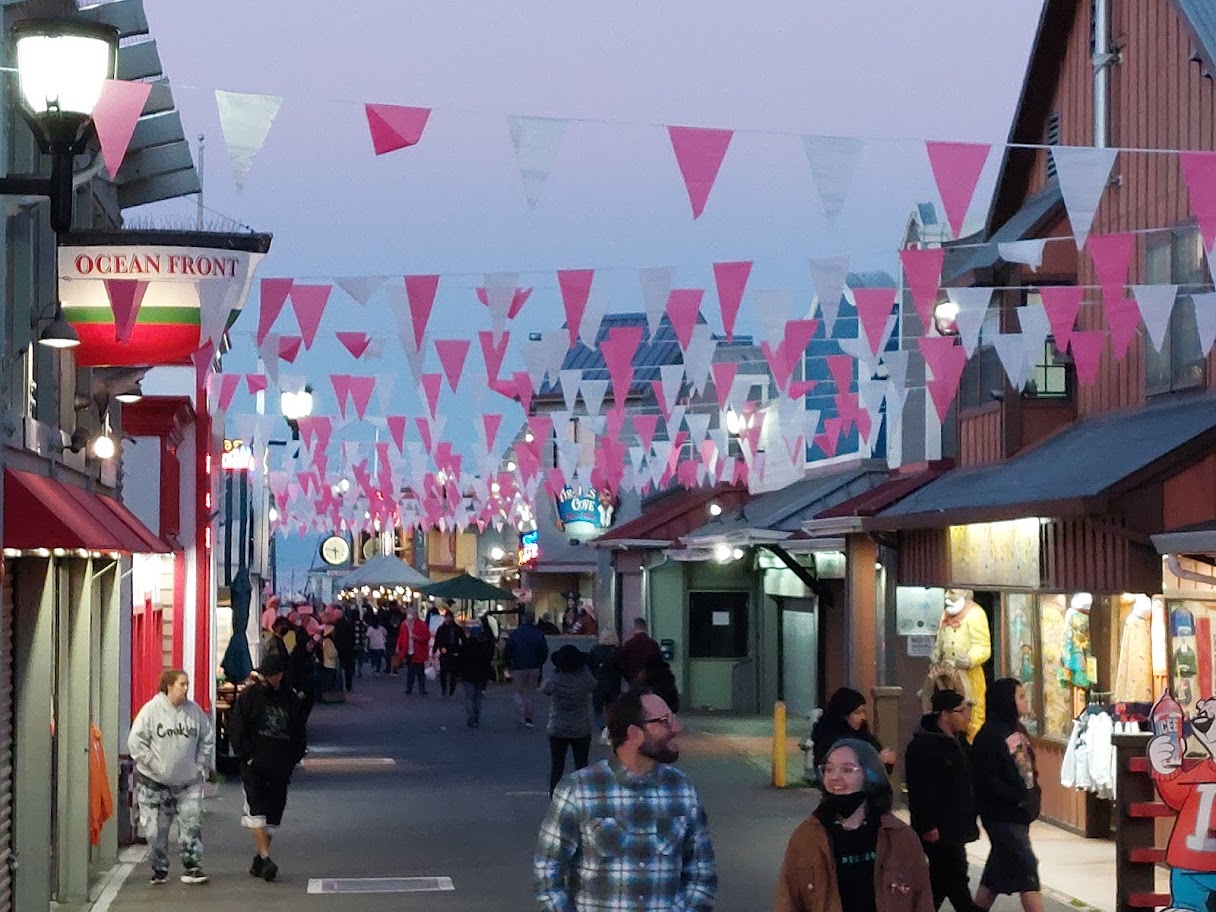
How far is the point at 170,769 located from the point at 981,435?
33.6 ft

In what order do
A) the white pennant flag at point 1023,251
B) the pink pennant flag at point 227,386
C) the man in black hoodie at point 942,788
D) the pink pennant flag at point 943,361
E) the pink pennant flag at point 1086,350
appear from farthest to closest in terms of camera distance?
the pink pennant flag at point 227,386 → the pink pennant flag at point 943,361 → the pink pennant flag at point 1086,350 → the white pennant flag at point 1023,251 → the man in black hoodie at point 942,788

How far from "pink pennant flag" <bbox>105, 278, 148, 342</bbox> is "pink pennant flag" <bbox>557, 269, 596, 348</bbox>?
3.29 m

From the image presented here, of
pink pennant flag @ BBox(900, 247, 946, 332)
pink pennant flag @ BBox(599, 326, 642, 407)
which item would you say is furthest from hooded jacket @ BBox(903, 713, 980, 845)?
pink pennant flag @ BBox(599, 326, 642, 407)

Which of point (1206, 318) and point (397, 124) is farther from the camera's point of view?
point (1206, 318)

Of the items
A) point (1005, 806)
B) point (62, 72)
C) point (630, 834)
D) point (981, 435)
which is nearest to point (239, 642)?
point (981, 435)

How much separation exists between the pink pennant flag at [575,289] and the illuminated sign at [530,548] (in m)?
50.3

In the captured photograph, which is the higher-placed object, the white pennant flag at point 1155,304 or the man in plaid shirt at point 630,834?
the white pennant flag at point 1155,304

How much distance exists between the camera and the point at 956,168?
465 inches

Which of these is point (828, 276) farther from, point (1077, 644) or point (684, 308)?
point (1077, 644)

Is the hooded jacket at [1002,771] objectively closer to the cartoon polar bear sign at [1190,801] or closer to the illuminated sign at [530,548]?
the cartoon polar bear sign at [1190,801]

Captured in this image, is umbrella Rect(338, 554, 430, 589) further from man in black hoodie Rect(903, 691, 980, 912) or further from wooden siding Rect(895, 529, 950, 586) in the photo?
man in black hoodie Rect(903, 691, 980, 912)

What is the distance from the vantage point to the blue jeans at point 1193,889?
12.6 meters

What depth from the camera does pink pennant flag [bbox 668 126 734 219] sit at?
38.2ft

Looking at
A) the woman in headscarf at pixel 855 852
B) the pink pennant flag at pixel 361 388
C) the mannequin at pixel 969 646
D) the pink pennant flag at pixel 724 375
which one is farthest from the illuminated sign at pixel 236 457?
the woman in headscarf at pixel 855 852
